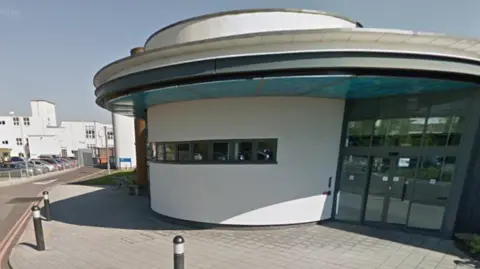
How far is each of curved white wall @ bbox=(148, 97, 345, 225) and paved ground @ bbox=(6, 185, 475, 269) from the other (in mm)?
531

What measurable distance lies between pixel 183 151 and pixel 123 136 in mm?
25784

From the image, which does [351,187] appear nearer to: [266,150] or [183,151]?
[266,150]

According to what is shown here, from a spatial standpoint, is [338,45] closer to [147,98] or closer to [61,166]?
[147,98]

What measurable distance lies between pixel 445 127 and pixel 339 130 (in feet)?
8.05

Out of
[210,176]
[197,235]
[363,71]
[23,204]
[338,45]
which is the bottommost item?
[23,204]

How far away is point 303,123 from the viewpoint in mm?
6746

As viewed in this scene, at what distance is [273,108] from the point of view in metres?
6.55

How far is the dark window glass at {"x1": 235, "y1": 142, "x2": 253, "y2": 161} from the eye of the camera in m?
6.64

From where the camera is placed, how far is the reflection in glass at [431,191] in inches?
233

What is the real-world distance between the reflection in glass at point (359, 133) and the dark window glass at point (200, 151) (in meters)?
4.33

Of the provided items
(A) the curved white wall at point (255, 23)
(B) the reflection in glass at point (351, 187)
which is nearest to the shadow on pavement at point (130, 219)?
(B) the reflection in glass at point (351, 187)

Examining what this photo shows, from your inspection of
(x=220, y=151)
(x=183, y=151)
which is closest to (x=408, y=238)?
(x=220, y=151)

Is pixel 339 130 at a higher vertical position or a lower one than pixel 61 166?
higher

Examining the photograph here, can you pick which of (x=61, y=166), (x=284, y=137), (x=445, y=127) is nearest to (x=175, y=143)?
(x=284, y=137)
